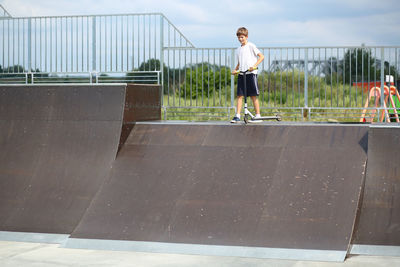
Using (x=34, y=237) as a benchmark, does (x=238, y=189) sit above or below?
above

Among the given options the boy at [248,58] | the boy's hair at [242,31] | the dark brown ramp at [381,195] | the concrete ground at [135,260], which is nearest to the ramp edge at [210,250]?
the concrete ground at [135,260]

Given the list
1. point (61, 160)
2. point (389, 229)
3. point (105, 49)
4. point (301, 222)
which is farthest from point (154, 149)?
point (105, 49)

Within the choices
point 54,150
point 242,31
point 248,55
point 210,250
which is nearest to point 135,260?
point 210,250

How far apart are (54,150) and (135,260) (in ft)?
10.4

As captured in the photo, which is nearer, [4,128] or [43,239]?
[43,239]

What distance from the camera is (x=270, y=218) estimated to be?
763cm

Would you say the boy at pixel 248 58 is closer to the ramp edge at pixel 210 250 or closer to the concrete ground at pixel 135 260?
the ramp edge at pixel 210 250

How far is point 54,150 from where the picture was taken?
946cm

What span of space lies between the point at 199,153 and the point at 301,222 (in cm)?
213

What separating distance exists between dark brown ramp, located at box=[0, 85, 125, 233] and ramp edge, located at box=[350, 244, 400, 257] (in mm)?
3713

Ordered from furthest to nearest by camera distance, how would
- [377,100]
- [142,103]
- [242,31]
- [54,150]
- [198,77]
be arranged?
[198,77], [377,100], [142,103], [242,31], [54,150]

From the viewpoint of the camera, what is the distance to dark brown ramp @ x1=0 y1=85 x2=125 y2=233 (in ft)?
28.7

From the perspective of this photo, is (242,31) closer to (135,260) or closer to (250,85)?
(250,85)

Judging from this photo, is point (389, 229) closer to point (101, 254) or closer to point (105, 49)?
point (101, 254)
